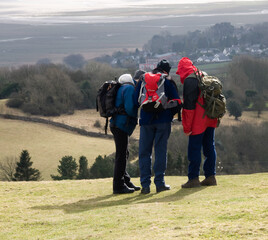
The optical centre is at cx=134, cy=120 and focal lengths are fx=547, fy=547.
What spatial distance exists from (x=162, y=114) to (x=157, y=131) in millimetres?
353

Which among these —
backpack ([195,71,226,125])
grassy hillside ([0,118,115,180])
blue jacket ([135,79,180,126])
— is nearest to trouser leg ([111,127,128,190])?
blue jacket ([135,79,180,126])

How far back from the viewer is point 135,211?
333 inches

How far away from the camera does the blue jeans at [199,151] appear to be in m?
10.5

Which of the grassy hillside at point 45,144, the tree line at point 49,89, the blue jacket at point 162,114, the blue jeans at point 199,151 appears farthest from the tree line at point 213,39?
the blue jacket at point 162,114

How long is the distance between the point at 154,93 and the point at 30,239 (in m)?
3.72

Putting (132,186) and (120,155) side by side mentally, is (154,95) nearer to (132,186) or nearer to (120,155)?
(120,155)

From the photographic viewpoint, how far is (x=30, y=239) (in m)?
7.55

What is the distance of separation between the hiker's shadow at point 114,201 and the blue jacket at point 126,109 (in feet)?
4.27

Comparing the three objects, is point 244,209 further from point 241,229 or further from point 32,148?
point 32,148

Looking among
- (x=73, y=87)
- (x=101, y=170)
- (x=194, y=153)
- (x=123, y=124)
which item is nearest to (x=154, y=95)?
(x=123, y=124)

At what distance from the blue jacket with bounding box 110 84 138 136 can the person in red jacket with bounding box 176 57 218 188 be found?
96cm

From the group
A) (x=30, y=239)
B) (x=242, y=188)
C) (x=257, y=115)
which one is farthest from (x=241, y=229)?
(x=257, y=115)

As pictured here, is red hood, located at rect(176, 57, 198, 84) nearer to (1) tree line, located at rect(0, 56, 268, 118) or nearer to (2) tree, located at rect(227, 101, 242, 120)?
(2) tree, located at rect(227, 101, 242, 120)

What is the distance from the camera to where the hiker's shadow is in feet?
31.9
